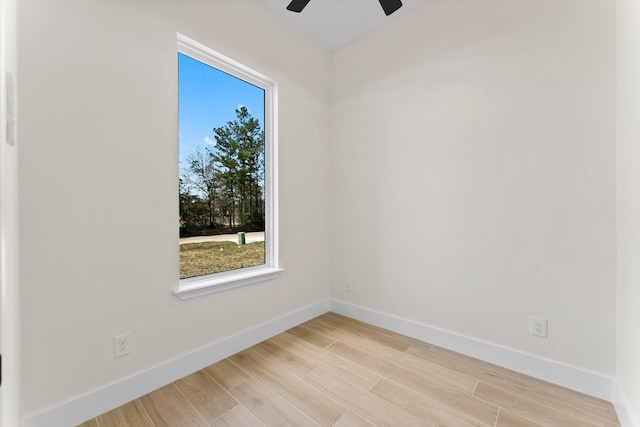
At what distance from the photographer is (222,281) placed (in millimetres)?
2082

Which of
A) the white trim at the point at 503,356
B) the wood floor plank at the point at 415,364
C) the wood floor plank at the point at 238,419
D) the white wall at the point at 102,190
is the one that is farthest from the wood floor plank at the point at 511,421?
the white wall at the point at 102,190

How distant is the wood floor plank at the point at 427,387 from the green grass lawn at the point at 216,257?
100 centimetres

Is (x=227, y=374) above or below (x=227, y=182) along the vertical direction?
below

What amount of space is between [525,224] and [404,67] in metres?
1.62

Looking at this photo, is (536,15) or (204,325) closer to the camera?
(536,15)

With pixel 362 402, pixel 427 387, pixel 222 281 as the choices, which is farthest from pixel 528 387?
pixel 222 281

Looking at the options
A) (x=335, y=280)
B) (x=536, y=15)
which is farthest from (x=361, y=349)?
(x=536, y=15)

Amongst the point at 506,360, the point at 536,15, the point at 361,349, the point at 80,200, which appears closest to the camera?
the point at 80,200

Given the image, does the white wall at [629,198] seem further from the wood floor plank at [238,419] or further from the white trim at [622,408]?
the wood floor plank at [238,419]

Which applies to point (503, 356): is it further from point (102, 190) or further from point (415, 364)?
point (102, 190)

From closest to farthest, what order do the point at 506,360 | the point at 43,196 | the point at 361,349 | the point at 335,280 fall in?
the point at 43,196 → the point at 506,360 → the point at 361,349 → the point at 335,280

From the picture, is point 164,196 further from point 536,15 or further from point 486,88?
point 536,15

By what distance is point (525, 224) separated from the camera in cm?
190

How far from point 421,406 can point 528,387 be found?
0.74 meters
